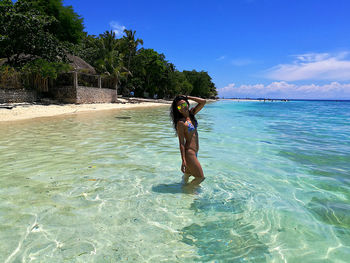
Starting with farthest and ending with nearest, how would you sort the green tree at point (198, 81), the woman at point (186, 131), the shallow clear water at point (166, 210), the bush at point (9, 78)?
the green tree at point (198, 81), the bush at point (9, 78), the woman at point (186, 131), the shallow clear water at point (166, 210)

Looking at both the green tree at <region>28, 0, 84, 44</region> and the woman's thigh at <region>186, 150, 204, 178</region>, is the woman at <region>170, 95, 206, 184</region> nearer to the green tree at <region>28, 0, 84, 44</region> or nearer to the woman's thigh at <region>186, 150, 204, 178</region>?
the woman's thigh at <region>186, 150, 204, 178</region>

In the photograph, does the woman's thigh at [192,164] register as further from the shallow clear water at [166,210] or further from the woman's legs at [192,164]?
the shallow clear water at [166,210]

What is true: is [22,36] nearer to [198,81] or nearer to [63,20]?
[63,20]

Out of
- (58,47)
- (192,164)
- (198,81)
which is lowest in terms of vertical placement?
(192,164)

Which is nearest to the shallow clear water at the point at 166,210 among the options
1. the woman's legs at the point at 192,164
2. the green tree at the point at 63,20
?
the woman's legs at the point at 192,164

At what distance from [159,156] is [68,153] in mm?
2568

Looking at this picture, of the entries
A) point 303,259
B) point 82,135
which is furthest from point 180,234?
point 82,135

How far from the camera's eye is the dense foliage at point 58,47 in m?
21.5

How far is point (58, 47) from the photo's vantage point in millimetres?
25203

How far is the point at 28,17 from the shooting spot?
21812 millimetres

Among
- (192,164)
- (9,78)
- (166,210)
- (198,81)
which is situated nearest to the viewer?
(166,210)

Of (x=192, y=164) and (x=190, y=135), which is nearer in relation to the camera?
(x=190, y=135)

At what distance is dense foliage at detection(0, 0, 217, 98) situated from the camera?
21500 mm

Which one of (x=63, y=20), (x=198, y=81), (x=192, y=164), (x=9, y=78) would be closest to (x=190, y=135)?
(x=192, y=164)
